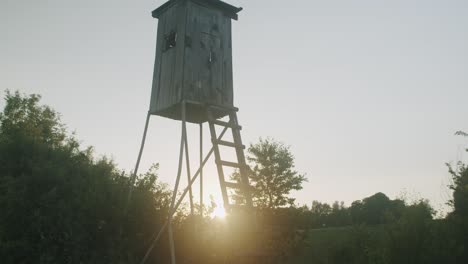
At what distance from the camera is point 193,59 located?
32.2 ft

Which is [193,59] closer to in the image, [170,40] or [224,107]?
[170,40]

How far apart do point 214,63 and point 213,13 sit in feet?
4.88

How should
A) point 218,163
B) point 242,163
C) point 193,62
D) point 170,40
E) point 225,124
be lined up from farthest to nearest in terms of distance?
1. point 170,40
2. point 193,62
3. point 225,124
4. point 242,163
5. point 218,163

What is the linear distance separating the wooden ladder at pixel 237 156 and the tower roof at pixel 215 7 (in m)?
2.95

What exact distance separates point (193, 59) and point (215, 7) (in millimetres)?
1865

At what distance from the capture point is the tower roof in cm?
1052

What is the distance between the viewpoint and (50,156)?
10.8 m

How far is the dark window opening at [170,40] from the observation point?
34.2 ft

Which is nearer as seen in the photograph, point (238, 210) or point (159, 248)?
point (238, 210)

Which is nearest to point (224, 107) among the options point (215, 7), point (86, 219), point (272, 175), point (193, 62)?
point (193, 62)

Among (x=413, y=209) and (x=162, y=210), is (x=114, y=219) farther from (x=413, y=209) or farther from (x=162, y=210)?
(x=413, y=209)

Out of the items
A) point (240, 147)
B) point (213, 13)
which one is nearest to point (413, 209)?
point (240, 147)

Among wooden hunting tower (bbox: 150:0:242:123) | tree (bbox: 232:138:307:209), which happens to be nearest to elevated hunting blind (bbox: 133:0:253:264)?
wooden hunting tower (bbox: 150:0:242:123)

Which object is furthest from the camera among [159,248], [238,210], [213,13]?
[213,13]
